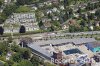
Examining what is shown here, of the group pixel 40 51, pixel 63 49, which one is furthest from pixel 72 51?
pixel 40 51

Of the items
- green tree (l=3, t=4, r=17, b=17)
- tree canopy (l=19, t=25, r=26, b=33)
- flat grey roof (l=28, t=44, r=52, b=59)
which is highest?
green tree (l=3, t=4, r=17, b=17)

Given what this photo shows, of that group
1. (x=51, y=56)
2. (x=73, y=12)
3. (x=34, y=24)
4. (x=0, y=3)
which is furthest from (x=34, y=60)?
(x=0, y=3)

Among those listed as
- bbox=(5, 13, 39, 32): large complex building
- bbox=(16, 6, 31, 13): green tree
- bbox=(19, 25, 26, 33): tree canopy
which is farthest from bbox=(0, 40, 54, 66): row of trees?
bbox=(16, 6, 31, 13): green tree

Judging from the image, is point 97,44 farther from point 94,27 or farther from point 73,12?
point 73,12

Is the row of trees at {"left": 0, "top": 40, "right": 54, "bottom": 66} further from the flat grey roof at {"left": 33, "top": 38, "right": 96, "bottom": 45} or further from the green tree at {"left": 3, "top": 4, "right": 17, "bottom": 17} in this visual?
the green tree at {"left": 3, "top": 4, "right": 17, "bottom": 17}

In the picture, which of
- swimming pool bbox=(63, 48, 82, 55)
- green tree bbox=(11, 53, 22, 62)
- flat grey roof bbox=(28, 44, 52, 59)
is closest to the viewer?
green tree bbox=(11, 53, 22, 62)

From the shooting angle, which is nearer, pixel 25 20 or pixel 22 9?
pixel 25 20

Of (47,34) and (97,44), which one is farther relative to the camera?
(47,34)

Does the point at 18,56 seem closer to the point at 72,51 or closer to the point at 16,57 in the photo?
the point at 16,57
